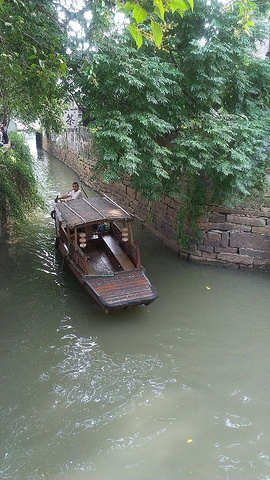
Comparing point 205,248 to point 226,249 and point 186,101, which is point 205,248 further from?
point 186,101

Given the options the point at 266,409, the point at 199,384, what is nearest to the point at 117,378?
the point at 199,384

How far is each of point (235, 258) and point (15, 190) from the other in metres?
6.18

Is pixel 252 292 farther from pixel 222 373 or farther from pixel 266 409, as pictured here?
pixel 266 409

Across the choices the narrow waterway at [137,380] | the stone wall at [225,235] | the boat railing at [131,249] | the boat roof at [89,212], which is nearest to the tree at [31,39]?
the stone wall at [225,235]

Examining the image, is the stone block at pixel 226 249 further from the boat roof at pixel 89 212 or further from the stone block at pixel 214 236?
the boat roof at pixel 89 212

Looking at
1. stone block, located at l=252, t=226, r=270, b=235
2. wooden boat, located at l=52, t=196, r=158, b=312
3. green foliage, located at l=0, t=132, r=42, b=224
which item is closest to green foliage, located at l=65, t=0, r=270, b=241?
stone block, located at l=252, t=226, r=270, b=235

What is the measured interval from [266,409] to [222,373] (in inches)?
30.9

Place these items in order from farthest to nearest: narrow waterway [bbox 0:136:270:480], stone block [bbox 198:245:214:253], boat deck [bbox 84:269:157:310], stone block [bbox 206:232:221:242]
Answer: stone block [bbox 198:245:214:253] → stone block [bbox 206:232:221:242] → boat deck [bbox 84:269:157:310] → narrow waterway [bbox 0:136:270:480]

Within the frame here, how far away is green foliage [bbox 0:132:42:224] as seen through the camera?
9156 mm

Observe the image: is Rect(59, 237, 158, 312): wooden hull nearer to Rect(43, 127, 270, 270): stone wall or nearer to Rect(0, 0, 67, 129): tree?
Rect(43, 127, 270, 270): stone wall

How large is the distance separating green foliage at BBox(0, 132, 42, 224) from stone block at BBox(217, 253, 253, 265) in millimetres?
5428

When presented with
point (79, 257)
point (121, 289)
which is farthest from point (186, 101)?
point (121, 289)

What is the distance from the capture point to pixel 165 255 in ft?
30.2

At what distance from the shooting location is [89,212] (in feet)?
24.7
